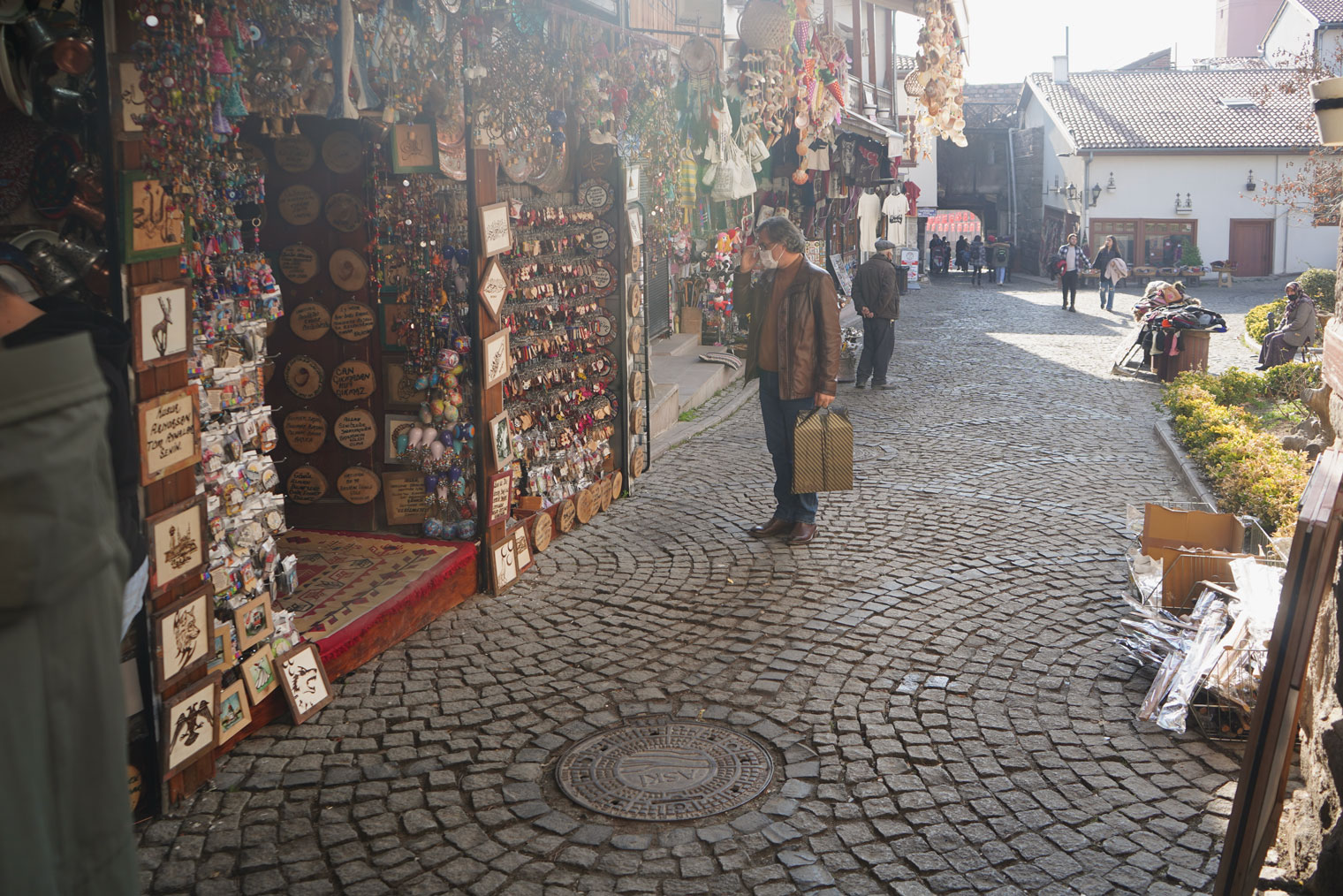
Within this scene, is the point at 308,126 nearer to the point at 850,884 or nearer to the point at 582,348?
the point at 582,348

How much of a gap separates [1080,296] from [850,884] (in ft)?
101

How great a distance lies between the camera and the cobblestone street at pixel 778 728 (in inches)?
145

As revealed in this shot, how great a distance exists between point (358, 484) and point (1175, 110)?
41975mm

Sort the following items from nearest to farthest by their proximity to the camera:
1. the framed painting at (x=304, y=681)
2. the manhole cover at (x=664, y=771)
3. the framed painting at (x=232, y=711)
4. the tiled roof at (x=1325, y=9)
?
the manhole cover at (x=664, y=771) → the framed painting at (x=232, y=711) → the framed painting at (x=304, y=681) → the tiled roof at (x=1325, y=9)

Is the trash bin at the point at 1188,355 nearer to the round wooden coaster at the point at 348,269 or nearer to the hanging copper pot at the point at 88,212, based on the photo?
the round wooden coaster at the point at 348,269

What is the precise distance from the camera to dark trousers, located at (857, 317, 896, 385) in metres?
13.5

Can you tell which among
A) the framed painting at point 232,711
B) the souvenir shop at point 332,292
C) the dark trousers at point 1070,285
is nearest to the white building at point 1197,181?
the dark trousers at point 1070,285

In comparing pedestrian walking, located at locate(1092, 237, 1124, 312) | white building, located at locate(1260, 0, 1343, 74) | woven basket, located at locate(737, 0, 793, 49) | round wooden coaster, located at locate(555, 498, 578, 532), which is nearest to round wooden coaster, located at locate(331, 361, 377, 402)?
round wooden coaster, located at locate(555, 498, 578, 532)

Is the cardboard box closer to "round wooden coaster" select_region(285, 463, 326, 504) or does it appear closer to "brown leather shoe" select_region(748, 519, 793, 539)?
"brown leather shoe" select_region(748, 519, 793, 539)

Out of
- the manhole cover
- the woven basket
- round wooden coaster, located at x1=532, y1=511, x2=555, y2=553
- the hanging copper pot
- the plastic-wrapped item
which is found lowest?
the manhole cover

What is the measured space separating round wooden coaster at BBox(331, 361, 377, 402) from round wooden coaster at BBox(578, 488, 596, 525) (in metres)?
1.68

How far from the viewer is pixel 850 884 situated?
357 centimetres

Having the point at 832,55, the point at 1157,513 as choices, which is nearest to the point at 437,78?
the point at 1157,513

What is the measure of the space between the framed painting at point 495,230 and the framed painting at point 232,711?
2556mm
